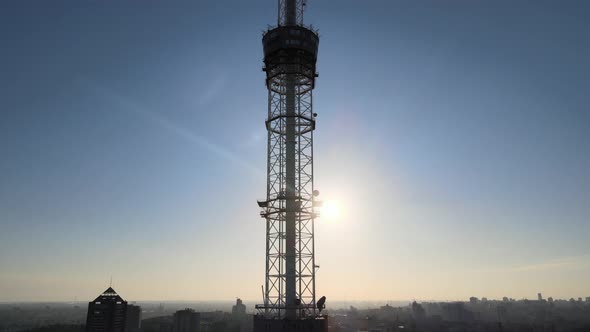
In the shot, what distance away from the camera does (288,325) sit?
164 feet

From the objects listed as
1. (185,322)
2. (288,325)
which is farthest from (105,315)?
(288,325)

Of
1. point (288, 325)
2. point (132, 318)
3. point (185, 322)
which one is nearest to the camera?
point (288, 325)

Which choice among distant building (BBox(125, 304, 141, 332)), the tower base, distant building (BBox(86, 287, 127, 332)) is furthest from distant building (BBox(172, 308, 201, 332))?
the tower base

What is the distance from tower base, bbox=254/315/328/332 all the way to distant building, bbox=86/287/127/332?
84431 mm

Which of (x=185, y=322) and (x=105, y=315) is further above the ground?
(x=105, y=315)

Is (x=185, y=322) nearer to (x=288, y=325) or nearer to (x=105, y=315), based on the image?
(x=105, y=315)

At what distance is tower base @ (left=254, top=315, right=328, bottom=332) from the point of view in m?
50.1

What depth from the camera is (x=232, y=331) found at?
169250 mm

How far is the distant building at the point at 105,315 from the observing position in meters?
115

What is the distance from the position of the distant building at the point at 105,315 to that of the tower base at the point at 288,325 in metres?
84.4

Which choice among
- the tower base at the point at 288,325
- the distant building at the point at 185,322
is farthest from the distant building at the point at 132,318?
the tower base at the point at 288,325

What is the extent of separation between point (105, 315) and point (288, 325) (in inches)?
3519

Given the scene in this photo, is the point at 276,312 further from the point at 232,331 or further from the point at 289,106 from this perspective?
the point at 232,331

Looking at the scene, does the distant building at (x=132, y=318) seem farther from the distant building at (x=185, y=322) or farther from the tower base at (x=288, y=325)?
the tower base at (x=288, y=325)
